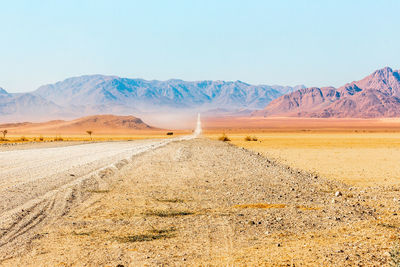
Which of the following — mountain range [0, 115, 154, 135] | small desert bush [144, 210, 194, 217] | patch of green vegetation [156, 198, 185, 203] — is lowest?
mountain range [0, 115, 154, 135]

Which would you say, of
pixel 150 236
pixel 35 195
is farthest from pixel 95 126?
pixel 150 236

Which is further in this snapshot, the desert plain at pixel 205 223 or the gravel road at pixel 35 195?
the gravel road at pixel 35 195

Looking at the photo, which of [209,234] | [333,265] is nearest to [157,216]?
[209,234]

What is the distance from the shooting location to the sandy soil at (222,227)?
674cm

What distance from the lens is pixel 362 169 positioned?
794 inches

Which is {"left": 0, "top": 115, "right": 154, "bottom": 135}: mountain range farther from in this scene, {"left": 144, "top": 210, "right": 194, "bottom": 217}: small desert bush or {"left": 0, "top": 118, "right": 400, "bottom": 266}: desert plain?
{"left": 144, "top": 210, "right": 194, "bottom": 217}: small desert bush

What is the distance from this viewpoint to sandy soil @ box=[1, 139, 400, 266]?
6742 mm

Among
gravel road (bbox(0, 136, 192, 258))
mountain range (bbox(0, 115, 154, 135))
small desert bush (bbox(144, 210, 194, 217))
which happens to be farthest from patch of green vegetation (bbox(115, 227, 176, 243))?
mountain range (bbox(0, 115, 154, 135))

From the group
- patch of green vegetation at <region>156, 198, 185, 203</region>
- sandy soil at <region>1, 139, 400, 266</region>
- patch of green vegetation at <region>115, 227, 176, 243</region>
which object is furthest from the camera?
patch of green vegetation at <region>156, 198, 185, 203</region>

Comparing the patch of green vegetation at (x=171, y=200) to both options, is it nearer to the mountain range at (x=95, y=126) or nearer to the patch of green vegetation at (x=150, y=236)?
the patch of green vegetation at (x=150, y=236)

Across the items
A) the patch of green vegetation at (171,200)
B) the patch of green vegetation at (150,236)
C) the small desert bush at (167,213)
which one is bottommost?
the patch of green vegetation at (171,200)

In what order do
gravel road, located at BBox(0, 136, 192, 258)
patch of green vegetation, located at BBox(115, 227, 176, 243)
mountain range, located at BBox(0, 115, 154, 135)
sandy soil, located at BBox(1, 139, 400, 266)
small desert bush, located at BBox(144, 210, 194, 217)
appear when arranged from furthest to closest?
mountain range, located at BBox(0, 115, 154, 135)
small desert bush, located at BBox(144, 210, 194, 217)
gravel road, located at BBox(0, 136, 192, 258)
patch of green vegetation, located at BBox(115, 227, 176, 243)
sandy soil, located at BBox(1, 139, 400, 266)

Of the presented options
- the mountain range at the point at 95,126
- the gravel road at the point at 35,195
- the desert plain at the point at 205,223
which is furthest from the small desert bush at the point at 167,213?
the mountain range at the point at 95,126

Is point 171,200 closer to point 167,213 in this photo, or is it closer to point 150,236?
point 167,213
